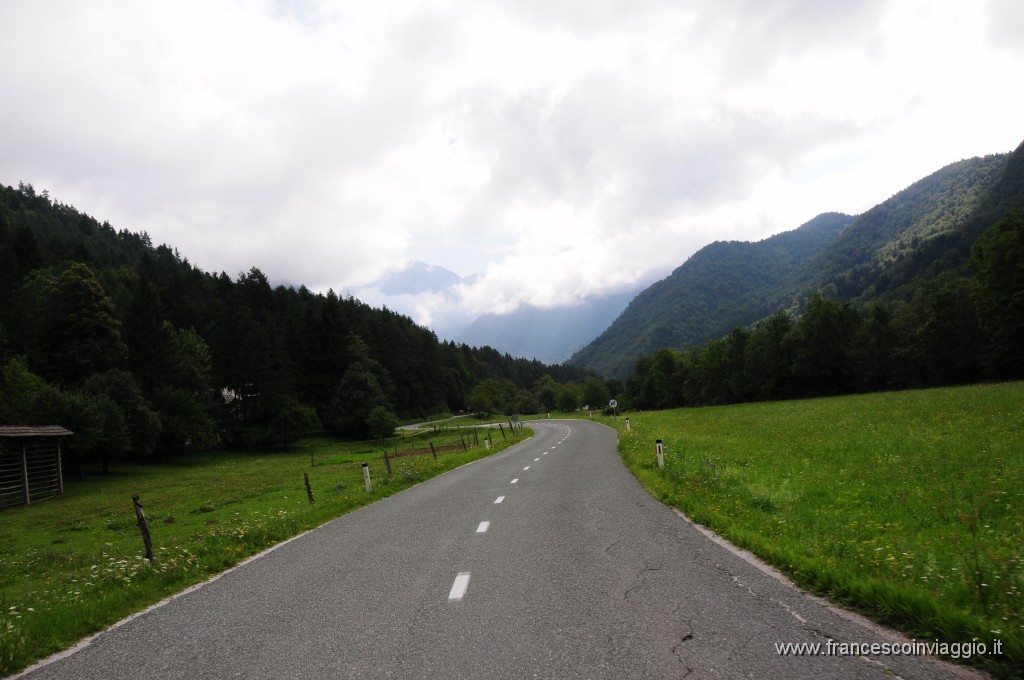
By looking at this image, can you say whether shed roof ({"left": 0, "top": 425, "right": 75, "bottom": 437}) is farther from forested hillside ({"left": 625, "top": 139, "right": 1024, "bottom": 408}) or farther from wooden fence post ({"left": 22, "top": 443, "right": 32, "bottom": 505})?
forested hillside ({"left": 625, "top": 139, "right": 1024, "bottom": 408})

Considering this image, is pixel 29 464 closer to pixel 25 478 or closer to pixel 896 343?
pixel 25 478

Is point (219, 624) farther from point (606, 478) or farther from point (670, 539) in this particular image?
point (606, 478)

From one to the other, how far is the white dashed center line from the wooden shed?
3447cm

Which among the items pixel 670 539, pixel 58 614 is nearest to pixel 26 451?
pixel 58 614

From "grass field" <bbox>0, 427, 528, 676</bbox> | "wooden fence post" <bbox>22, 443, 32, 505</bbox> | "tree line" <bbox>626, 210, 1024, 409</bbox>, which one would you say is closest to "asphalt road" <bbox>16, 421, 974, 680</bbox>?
"grass field" <bbox>0, 427, 528, 676</bbox>

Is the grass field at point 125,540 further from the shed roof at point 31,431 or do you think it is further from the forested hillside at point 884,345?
the forested hillside at point 884,345

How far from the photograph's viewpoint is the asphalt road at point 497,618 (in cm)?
433

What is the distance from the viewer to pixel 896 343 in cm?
7306

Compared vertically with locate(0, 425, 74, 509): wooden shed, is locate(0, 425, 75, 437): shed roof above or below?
above

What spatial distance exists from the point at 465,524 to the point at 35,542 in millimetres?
16637

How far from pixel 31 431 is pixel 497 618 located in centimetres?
3785

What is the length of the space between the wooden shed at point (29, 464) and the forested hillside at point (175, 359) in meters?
3.27

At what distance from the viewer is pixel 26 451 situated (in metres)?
32.0

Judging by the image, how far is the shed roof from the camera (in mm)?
29078
